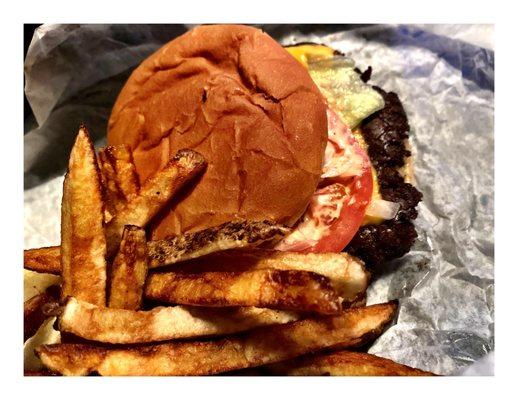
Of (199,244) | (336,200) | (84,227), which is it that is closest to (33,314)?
(84,227)

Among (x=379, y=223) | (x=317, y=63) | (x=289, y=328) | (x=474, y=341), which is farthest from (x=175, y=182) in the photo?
(x=474, y=341)

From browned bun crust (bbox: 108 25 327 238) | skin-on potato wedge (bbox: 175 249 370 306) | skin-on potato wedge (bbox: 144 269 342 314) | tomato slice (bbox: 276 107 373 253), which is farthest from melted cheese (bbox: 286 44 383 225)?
skin-on potato wedge (bbox: 144 269 342 314)

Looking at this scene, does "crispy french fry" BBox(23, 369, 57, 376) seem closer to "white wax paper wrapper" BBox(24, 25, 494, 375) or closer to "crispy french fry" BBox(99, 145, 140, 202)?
"crispy french fry" BBox(99, 145, 140, 202)

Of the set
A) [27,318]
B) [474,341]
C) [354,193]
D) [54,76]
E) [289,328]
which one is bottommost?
[474,341]

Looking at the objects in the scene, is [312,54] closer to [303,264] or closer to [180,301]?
[303,264]

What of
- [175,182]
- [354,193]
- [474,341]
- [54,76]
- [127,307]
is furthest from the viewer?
[54,76]
